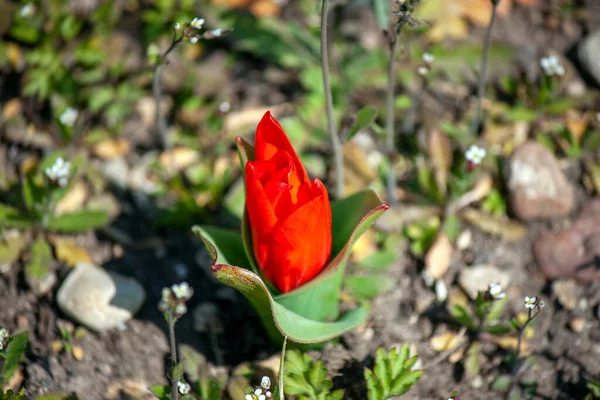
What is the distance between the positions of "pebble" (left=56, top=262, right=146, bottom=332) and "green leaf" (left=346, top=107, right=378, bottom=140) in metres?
1.05

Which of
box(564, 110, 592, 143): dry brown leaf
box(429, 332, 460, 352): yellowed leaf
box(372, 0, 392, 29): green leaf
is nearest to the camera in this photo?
box(429, 332, 460, 352): yellowed leaf

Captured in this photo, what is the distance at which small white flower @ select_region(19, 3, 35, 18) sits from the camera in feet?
10.2

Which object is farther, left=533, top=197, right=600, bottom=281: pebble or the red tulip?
left=533, top=197, right=600, bottom=281: pebble

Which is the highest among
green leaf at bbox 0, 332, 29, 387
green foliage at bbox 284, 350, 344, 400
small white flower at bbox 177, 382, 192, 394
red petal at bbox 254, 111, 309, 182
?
red petal at bbox 254, 111, 309, 182

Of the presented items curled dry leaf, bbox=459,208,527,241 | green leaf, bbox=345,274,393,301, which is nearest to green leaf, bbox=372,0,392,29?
curled dry leaf, bbox=459,208,527,241

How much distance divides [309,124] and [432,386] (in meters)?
1.31

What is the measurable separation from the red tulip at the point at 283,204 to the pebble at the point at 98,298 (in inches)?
31.7

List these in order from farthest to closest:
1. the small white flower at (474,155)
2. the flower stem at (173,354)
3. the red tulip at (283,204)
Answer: the small white flower at (474,155)
the flower stem at (173,354)
the red tulip at (283,204)

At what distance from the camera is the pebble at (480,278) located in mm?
2572

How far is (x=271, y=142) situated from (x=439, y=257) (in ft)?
3.76

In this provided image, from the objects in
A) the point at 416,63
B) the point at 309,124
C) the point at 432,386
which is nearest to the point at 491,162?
the point at 416,63

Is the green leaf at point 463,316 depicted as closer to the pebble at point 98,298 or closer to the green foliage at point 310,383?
the green foliage at point 310,383

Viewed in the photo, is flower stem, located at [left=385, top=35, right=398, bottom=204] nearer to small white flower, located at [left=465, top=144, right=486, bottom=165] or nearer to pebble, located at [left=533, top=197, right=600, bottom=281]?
small white flower, located at [left=465, top=144, right=486, bottom=165]

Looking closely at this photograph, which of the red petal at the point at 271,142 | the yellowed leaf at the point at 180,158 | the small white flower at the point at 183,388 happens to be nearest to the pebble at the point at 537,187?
the red petal at the point at 271,142
